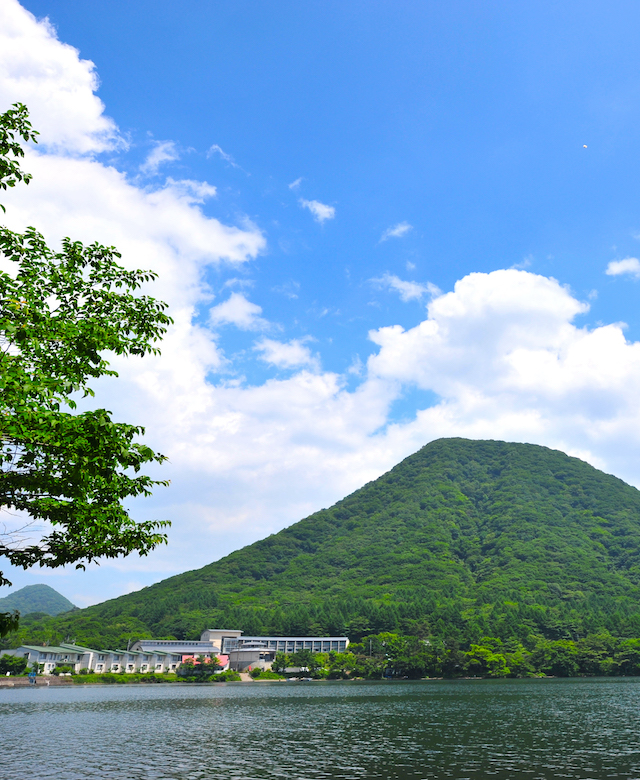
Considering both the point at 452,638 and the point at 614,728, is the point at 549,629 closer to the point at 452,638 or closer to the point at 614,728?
the point at 452,638

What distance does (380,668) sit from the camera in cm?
13712

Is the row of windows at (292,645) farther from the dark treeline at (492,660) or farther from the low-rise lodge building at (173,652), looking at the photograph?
the dark treeline at (492,660)

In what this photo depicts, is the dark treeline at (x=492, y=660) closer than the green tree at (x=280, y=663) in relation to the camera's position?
Yes

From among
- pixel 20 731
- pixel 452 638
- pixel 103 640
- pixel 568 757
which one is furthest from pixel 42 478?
pixel 103 640

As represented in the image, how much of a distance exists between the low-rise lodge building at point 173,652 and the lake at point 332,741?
79503mm

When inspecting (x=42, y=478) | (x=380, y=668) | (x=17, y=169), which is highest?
(x=17, y=169)

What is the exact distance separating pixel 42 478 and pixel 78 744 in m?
33.6

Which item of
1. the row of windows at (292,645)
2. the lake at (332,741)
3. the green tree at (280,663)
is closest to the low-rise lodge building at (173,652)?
the row of windows at (292,645)

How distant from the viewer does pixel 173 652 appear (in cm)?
15612

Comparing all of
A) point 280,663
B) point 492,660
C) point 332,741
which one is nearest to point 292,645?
point 280,663

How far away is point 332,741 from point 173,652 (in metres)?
133

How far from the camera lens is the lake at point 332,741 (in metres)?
28.0

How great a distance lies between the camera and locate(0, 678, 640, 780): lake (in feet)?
92.0

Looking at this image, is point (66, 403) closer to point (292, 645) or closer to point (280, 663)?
point (280, 663)
